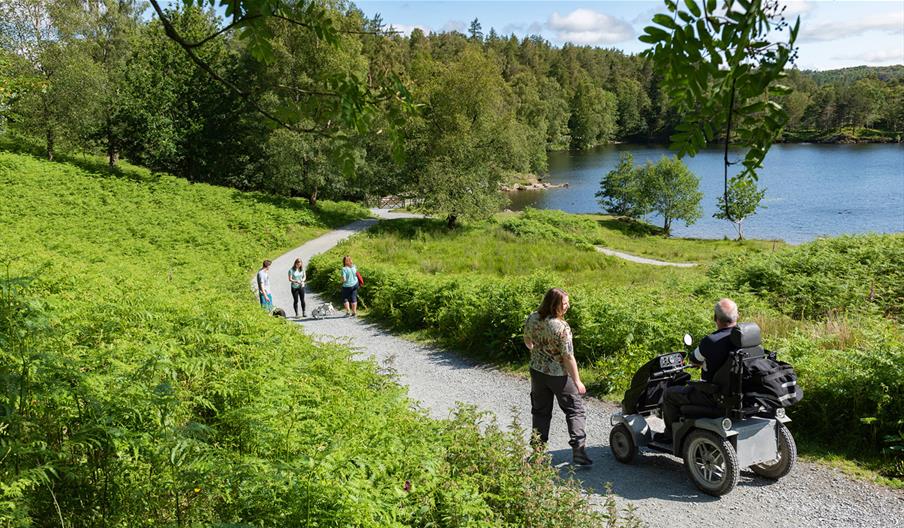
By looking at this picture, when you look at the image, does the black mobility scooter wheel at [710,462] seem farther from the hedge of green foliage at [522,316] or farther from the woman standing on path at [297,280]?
the woman standing on path at [297,280]

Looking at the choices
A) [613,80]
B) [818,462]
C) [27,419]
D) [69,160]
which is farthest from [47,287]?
[613,80]

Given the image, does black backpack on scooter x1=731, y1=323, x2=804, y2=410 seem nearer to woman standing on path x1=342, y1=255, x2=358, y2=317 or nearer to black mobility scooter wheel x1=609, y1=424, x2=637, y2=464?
black mobility scooter wheel x1=609, y1=424, x2=637, y2=464

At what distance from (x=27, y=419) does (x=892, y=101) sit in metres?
126

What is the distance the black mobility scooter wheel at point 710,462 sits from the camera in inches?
214

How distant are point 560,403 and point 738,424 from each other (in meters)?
1.70

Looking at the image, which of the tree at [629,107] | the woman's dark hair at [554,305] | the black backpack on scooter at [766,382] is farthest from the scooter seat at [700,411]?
the tree at [629,107]

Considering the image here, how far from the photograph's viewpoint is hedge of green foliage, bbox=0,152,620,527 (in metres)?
3.22

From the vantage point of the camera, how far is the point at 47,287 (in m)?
7.97

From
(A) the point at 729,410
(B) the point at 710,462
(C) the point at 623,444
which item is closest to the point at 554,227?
(C) the point at 623,444

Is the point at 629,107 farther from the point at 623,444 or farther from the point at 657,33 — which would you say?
the point at 657,33

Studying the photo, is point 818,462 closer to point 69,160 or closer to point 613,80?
point 69,160

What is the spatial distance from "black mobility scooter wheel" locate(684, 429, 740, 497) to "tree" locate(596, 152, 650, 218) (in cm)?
4718

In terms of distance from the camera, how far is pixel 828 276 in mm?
14258

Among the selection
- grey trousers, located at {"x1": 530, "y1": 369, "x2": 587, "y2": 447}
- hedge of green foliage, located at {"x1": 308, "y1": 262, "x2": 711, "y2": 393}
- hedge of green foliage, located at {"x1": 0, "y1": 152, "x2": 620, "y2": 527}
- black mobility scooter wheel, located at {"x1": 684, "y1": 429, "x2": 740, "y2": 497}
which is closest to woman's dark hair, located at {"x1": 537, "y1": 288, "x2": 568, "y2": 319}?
grey trousers, located at {"x1": 530, "y1": 369, "x2": 587, "y2": 447}
